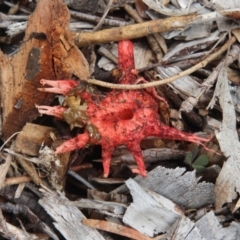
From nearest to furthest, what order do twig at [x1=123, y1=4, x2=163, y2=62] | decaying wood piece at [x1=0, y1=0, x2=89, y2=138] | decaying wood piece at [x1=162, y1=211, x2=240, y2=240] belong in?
decaying wood piece at [x1=0, y1=0, x2=89, y2=138] → decaying wood piece at [x1=162, y1=211, x2=240, y2=240] → twig at [x1=123, y1=4, x2=163, y2=62]

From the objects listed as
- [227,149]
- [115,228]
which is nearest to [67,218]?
[115,228]

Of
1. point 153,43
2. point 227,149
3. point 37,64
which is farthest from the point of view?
point 153,43

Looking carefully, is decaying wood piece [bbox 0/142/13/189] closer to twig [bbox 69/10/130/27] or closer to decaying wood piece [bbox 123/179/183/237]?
decaying wood piece [bbox 123/179/183/237]

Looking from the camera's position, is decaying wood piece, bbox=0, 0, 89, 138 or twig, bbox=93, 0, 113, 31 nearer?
decaying wood piece, bbox=0, 0, 89, 138

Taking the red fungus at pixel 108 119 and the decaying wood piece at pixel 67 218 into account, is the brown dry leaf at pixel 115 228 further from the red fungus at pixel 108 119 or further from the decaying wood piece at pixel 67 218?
the red fungus at pixel 108 119

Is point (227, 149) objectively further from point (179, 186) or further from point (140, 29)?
point (140, 29)

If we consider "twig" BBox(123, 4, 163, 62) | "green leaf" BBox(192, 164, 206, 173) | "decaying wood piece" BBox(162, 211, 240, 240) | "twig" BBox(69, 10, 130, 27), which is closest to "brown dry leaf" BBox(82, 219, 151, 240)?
"decaying wood piece" BBox(162, 211, 240, 240)
